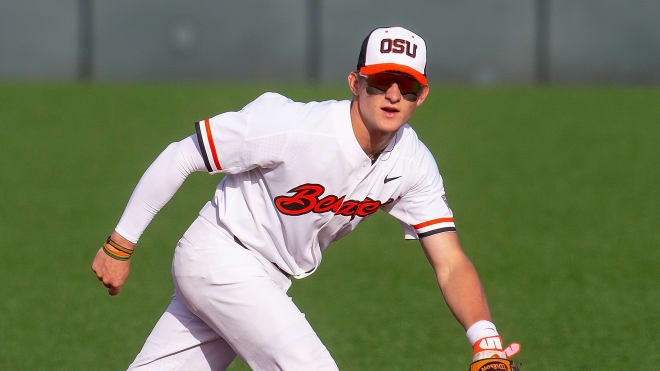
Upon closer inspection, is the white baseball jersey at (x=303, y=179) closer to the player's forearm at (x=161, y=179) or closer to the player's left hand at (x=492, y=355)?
the player's forearm at (x=161, y=179)

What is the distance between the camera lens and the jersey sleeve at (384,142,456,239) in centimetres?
513

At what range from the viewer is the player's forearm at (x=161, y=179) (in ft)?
16.2

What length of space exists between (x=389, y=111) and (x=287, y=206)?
0.60 meters

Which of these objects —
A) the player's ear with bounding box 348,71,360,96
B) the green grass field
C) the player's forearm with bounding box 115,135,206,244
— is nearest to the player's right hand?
the player's forearm with bounding box 115,135,206,244

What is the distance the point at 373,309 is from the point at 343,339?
983mm

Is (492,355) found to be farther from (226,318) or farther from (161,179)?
(161,179)

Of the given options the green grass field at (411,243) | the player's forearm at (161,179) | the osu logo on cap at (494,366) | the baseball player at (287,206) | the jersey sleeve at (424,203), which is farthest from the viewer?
the green grass field at (411,243)

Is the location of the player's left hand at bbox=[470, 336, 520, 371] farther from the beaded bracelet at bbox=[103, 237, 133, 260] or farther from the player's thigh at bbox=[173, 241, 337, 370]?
the beaded bracelet at bbox=[103, 237, 133, 260]

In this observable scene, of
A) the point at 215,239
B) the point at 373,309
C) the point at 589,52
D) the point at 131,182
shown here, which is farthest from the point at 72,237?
the point at 589,52

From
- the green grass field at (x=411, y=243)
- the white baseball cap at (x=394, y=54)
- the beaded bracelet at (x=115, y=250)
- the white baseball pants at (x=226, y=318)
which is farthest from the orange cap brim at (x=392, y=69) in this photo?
the green grass field at (x=411, y=243)

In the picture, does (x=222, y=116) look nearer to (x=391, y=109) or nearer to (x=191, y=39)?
(x=391, y=109)

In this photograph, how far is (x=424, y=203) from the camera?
16.9 ft

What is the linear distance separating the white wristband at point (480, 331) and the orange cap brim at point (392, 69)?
40.9 inches

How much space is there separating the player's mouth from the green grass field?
2.98 m
